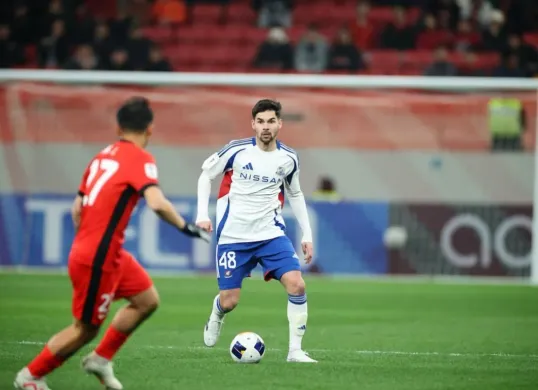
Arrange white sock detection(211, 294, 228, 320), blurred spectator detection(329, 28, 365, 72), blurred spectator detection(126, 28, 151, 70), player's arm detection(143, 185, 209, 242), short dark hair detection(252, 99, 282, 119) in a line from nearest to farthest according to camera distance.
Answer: player's arm detection(143, 185, 209, 242), short dark hair detection(252, 99, 282, 119), white sock detection(211, 294, 228, 320), blurred spectator detection(126, 28, 151, 70), blurred spectator detection(329, 28, 365, 72)

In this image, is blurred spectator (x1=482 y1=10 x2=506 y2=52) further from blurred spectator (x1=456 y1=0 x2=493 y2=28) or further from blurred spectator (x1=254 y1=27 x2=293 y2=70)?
blurred spectator (x1=254 y1=27 x2=293 y2=70)

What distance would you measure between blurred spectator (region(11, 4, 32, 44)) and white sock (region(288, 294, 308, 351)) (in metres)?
15.2

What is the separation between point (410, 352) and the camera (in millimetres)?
10211

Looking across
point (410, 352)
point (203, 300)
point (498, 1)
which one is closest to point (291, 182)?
point (410, 352)

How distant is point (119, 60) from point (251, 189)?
11.7 metres

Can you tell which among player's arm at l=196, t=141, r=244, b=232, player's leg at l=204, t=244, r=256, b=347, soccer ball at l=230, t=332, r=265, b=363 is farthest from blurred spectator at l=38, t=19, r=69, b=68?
soccer ball at l=230, t=332, r=265, b=363

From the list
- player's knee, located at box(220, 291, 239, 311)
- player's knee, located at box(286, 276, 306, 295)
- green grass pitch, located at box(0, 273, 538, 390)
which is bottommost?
green grass pitch, located at box(0, 273, 538, 390)

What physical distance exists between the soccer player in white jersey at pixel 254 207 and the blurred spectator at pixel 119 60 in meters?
11.3

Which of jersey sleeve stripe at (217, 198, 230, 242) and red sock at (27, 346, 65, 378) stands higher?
jersey sleeve stripe at (217, 198, 230, 242)

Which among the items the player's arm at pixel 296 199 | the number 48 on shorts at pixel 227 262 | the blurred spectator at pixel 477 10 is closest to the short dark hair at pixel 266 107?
the player's arm at pixel 296 199

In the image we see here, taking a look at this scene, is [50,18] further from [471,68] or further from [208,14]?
[471,68]

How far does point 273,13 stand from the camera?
79.6 feet

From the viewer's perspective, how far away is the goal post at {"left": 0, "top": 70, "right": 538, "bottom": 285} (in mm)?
18812

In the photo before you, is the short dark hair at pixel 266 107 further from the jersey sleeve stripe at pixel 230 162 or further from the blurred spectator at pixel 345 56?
the blurred spectator at pixel 345 56
